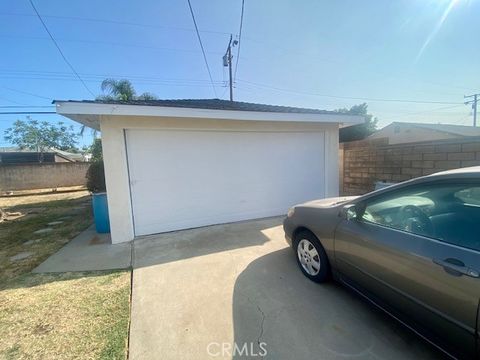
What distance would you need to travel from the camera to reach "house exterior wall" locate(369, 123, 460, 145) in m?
15.7

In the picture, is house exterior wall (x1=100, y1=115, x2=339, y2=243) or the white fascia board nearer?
the white fascia board

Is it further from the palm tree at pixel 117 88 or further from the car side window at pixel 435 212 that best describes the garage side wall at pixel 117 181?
the palm tree at pixel 117 88

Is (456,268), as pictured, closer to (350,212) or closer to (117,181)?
(350,212)

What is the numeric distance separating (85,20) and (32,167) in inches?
495

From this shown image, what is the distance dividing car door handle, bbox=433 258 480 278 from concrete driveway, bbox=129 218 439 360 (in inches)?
36.2

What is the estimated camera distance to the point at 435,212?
1.91m

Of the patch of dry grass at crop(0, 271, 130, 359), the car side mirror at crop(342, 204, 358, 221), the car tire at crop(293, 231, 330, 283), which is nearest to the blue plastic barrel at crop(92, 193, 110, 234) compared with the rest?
the patch of dry grass at crop(0, 271, 130, 359)

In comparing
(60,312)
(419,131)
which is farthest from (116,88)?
(419,131)

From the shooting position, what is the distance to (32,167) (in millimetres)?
15047

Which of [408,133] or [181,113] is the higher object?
[408,133]

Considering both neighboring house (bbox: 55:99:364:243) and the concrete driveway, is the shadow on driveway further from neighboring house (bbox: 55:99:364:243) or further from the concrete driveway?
neighboring house (bbox: 55:99:364:243)

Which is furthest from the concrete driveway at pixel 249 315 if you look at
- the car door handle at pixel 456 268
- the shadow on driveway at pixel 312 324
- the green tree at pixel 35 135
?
the green tree at pixel 35 135

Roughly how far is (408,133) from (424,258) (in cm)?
2070

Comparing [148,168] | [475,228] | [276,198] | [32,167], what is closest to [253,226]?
[276,198]
